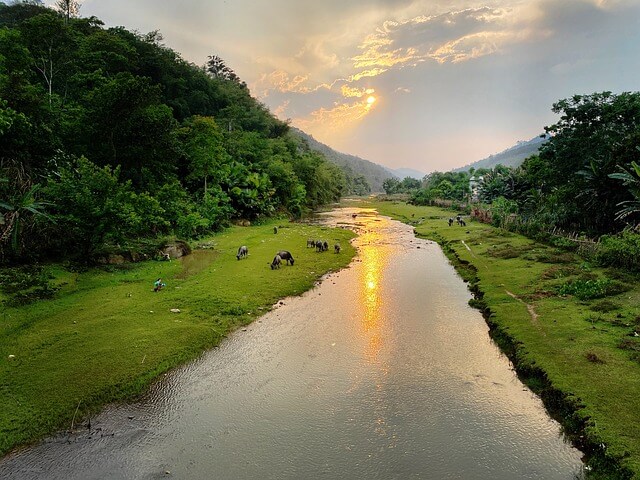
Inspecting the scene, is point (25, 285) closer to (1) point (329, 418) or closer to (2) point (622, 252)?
(1) point (329, 418)

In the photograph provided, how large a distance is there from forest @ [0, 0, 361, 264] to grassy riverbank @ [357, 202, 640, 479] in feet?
57.0

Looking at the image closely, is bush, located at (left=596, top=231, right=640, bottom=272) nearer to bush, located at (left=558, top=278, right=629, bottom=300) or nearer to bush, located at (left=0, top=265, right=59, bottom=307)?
Result: bush, located at (left=558, top=278, right=629, bottom=300)

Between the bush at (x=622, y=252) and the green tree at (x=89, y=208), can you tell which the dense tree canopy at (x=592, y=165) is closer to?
the bush at (x=622, y=252)

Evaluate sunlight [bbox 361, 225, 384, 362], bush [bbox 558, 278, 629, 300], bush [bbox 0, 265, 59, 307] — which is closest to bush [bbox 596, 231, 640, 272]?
bush [bbox 558, 278, 629, 300]

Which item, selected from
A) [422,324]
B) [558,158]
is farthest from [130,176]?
[558,158]

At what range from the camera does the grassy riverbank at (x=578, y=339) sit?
27.9ft

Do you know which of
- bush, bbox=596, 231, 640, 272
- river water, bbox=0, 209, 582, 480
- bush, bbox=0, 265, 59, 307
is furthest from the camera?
bush, bbox=596, 231, 640, 272

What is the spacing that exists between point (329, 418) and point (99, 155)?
27.5 m

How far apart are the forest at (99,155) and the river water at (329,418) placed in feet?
26.1

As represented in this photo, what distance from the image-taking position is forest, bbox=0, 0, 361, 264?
1939 centimetres

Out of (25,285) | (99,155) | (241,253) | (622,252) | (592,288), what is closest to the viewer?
(25,285)

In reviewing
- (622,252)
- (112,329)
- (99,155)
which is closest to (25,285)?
(112,329)

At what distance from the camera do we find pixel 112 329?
1382 cm

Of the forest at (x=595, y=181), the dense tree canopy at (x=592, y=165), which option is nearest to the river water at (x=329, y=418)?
the forest at (x=595, y=181)
